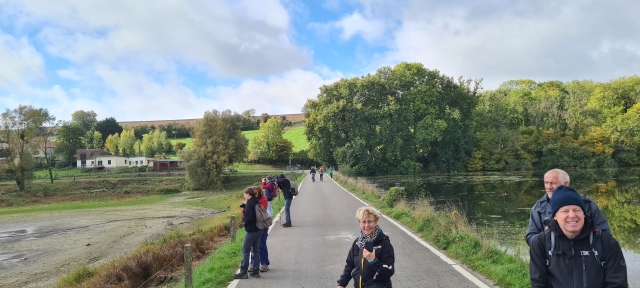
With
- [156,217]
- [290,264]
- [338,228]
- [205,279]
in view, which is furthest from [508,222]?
[156,217]

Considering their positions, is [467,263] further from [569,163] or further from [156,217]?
[569,163]

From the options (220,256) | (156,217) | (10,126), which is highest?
(10,126)

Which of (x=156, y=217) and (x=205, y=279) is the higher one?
(x=205, y=279)

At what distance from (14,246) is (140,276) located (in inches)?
556

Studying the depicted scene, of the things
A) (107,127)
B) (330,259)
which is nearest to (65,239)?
(330,259)

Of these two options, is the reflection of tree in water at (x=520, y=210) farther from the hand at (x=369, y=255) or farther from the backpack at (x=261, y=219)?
the hand at (x=369, y=255)

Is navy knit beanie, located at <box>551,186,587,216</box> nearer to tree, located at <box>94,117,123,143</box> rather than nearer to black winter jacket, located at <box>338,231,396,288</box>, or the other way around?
black winter jacket, located at <box>338,231,396,288</box>

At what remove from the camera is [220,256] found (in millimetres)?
8898

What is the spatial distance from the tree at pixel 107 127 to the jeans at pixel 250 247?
411 ft

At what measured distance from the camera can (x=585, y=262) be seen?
275cm

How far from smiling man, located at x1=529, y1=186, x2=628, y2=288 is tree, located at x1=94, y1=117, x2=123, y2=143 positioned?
429ft

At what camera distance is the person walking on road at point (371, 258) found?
383cm

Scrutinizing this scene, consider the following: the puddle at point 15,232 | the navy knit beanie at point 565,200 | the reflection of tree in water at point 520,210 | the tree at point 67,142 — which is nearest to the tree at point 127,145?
the tree at point 67,142

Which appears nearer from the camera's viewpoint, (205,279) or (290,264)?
(205,279)
